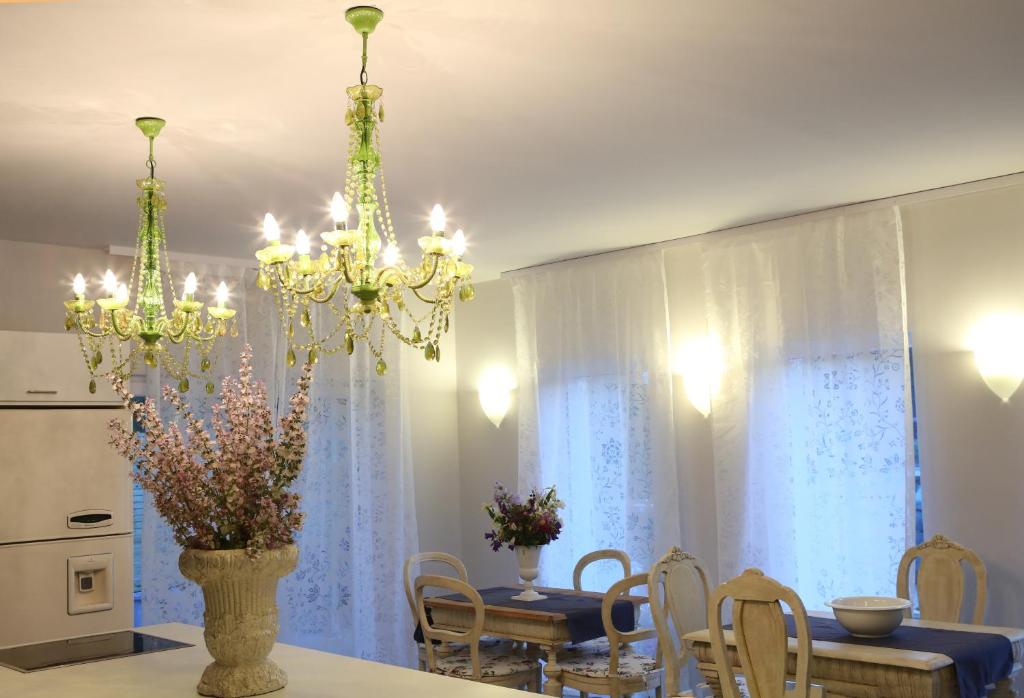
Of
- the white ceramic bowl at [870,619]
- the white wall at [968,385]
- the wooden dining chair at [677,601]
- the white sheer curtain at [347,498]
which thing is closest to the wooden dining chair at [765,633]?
the white ceramic bowl at [870,619]

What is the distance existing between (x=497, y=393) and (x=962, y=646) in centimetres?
377

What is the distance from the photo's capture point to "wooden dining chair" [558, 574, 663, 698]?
14.7 ft

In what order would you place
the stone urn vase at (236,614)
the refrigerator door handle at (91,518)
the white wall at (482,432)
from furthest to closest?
the white wall at (482,432) → the refrigerator door handle at (91,518) → the stone urn vase at (236,614)

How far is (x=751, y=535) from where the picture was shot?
5328 mm

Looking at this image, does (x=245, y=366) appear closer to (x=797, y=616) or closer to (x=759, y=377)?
(x=797, y=616)

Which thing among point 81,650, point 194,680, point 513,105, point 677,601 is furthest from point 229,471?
point 677,601

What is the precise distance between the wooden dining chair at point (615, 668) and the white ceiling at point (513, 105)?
1853mm

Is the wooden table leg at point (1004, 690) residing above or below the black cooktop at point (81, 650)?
below

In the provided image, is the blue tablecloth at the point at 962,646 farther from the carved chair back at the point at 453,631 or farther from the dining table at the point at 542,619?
the carved chair back at the point at 453,631

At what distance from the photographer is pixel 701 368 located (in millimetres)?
5699

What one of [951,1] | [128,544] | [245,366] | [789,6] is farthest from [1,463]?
[951,1]

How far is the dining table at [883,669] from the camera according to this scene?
129 inches

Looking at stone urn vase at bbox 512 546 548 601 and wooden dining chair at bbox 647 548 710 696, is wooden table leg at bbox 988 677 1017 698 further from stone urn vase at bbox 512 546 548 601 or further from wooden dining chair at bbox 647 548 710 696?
stone urn vase at bbox 512 546 548 601

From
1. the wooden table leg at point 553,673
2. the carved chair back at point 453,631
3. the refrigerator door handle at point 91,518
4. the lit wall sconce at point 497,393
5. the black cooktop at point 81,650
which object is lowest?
the wooden table leg at point 553,673
